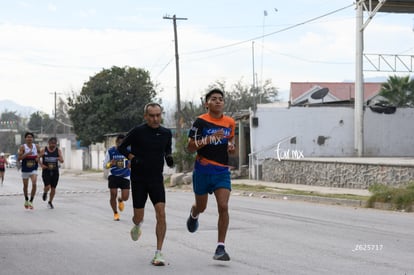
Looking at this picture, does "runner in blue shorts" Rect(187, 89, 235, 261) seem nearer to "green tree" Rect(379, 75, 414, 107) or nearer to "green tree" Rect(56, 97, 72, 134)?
"green tree" Rect(379, 75, 414, 107)

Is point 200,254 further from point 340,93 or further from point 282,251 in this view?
point 340,93

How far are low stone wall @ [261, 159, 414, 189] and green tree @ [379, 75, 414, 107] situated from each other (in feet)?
76.0

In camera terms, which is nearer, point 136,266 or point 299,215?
point 136,266

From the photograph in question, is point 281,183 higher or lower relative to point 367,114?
lower

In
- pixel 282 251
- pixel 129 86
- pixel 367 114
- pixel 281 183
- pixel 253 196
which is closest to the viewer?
pixel 282 251

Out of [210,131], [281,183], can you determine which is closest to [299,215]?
[210,131]

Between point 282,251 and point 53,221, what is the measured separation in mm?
6117

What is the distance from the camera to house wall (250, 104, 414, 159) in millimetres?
36906

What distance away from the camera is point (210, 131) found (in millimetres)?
9367

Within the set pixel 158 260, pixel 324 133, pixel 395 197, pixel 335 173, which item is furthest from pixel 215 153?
pixel 324 133

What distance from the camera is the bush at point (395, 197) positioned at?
1872cm

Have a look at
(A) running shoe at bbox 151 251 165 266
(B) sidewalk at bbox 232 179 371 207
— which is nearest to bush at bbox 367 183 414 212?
(B) sidewalk at bbox 232 179 371 207

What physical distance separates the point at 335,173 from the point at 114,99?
37.1m

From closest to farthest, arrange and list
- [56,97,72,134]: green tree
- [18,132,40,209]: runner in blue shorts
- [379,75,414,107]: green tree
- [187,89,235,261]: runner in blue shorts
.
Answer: [187,89,235,261]: runner in blue shorts, [18,132,40,209]: runner in blue shorts, [379,75,414,107]: green tree, [56,97,72,134]: green tree
